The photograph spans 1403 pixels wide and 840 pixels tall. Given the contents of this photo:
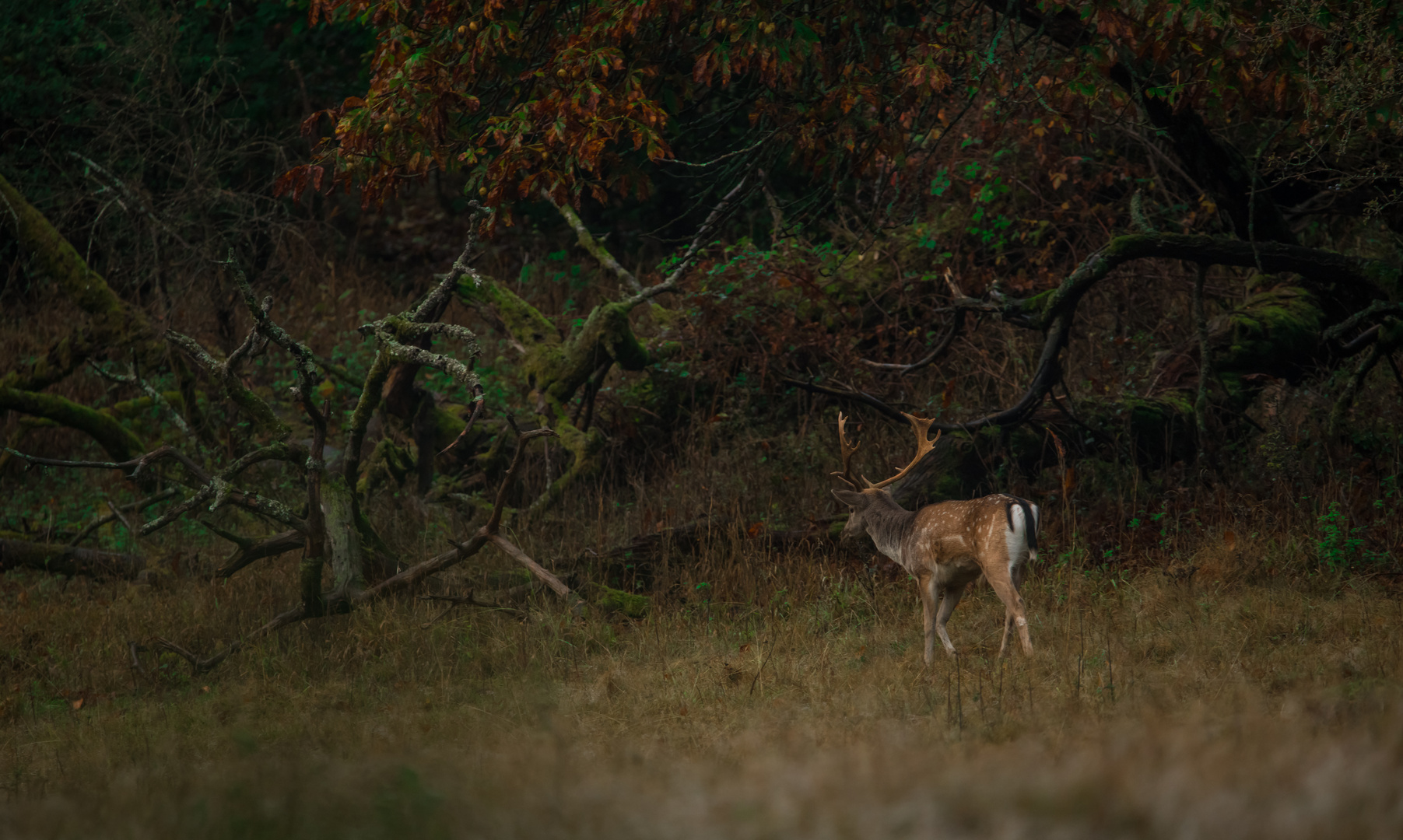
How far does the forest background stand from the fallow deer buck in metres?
0.29

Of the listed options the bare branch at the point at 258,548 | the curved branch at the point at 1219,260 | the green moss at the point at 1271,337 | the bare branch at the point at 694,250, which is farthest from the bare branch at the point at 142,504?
the green moss at the point at 1271,337

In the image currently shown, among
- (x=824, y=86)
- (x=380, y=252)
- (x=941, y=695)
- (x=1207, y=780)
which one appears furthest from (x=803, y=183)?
(x=1207, y=780)

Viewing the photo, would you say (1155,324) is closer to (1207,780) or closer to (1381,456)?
(1381,456)

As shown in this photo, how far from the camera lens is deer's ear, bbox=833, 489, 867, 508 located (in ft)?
23.2

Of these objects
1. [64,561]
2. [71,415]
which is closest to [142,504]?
[64,561]

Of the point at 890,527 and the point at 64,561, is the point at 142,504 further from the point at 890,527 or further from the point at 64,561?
the point at 890,527

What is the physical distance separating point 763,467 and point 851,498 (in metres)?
2.38

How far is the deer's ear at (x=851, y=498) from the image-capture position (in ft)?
23.2

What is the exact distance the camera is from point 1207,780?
2508mm

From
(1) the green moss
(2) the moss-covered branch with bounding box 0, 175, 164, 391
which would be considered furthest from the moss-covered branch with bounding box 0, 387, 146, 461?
(1) the green moss

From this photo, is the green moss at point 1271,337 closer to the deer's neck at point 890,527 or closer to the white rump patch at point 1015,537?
the deer's neck at point 890,527

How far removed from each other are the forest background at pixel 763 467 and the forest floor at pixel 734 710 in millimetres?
26

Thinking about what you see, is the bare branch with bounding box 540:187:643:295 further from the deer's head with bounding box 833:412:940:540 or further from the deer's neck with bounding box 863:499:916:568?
the deer's neck with bounding box 863:499:916:568

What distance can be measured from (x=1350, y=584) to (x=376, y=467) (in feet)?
22.0
